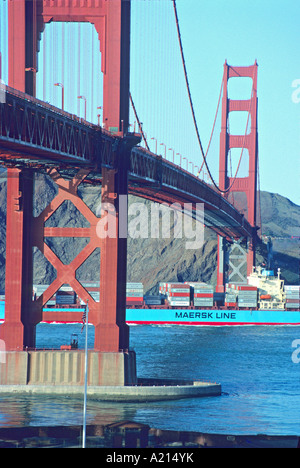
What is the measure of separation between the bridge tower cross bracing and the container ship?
135ft

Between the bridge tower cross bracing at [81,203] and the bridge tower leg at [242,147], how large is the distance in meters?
54.2

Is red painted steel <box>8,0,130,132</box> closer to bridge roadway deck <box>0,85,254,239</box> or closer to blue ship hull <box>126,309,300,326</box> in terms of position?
bridge roadway deck <box>0,85,254,239</box>

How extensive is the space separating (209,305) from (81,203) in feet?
153

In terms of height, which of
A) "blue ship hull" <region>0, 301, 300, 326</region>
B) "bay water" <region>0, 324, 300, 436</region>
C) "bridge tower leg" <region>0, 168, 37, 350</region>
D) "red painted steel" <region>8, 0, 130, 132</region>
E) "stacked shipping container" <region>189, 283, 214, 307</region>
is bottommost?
"bay water" <region>0, 324, 300, 436</region>

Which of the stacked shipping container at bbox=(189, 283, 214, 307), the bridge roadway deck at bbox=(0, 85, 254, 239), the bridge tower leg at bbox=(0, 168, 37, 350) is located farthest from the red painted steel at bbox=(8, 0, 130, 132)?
the stacked shipping container at bbox=(189, 283, 214, 307)

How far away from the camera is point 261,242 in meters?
99.9

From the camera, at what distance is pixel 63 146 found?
109 feet

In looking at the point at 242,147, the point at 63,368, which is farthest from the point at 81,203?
the point at 242,147

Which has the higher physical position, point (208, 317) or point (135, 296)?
point (135, 296)

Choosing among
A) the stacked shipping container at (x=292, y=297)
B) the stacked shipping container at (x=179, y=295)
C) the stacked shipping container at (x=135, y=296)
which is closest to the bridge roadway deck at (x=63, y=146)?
the stacked shipping container at (x=135, y=296)

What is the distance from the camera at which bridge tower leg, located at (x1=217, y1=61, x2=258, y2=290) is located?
92.4 metres

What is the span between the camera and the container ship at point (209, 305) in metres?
80.8

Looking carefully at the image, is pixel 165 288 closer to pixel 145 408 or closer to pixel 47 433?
pixel 145 408

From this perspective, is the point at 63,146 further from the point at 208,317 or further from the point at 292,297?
the point at 292,297
